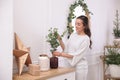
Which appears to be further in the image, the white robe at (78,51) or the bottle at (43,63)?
the white robe at (78,51)

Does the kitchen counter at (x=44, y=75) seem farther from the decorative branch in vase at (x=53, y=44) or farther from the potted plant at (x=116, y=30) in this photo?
the potted plant at (x=116, y=30)

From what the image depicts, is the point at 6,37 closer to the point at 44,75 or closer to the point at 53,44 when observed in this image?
the point at 44,75

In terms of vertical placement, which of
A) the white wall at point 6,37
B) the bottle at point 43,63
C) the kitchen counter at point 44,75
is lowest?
the kitchen counter at point 44,75

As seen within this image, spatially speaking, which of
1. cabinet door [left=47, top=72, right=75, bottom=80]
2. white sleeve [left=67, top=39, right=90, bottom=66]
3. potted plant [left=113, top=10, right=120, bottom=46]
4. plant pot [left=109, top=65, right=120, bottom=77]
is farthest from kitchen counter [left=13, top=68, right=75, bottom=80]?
Answer: potted plant [left=113, top=10, right=120, bottom=46]

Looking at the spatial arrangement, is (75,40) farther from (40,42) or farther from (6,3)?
(6,3)

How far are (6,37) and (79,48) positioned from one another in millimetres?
1165

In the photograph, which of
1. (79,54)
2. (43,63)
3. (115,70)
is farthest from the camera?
(115,70)

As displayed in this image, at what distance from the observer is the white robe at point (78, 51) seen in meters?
3.09

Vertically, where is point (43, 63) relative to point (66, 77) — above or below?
above

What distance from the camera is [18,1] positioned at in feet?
8.98

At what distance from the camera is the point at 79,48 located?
311cm

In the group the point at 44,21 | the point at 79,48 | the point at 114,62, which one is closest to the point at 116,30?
the point at 114,62

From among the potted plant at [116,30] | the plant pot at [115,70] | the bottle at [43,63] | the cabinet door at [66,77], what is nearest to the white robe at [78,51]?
the cabinet door at [66,77]

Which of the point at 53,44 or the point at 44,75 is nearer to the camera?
the point at 44,75
